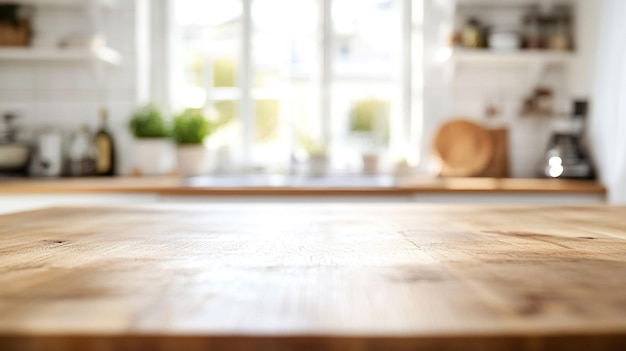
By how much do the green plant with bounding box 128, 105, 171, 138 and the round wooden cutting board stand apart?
1.24 metres

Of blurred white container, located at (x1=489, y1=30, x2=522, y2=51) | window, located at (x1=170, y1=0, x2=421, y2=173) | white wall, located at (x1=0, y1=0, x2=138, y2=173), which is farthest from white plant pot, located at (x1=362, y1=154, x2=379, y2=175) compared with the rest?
white wall, located at (x1=0, y1=0, x2=138, y2=173)

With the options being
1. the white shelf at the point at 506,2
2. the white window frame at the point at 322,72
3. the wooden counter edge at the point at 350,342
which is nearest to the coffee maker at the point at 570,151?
the white shelf at the point at 506,2

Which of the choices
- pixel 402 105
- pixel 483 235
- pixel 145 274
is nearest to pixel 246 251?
pixel 145 274

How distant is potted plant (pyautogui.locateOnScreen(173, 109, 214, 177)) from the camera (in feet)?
10.1

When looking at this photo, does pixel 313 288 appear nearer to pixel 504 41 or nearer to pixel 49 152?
pixel 504 41

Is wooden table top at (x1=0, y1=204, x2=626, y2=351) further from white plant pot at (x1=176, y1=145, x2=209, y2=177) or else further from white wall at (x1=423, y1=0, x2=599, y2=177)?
white wall at (x1=423, y1=0, x2=599, y2=177)

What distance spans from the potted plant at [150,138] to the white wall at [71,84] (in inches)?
6.4

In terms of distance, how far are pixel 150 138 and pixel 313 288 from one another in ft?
8.78

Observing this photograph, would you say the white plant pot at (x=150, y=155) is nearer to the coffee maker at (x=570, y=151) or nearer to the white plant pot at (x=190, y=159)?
the white plant pot at (x=190, y=159)

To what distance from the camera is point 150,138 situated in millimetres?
3020

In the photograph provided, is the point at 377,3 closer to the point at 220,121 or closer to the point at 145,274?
the point at 220,121

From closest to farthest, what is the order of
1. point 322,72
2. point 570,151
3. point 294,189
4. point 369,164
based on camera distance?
point 294,189 < point 570,151 < point 369,164 < point 322,72

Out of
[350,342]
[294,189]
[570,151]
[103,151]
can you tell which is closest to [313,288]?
[350,342]

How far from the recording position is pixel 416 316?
38 centimetres
